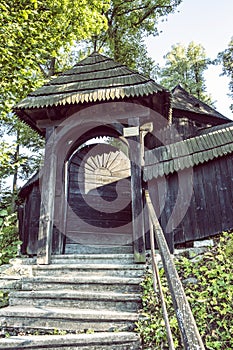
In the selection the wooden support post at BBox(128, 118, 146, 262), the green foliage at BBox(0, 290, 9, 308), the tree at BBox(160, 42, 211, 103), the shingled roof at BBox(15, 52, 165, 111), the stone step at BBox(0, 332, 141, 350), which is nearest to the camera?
the stone step at BBox(0, 332, 141, 350)

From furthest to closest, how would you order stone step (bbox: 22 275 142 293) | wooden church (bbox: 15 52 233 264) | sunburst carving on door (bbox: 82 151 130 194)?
sunburst carving on door (bbox: 82 151 130 194) < wooden church (bbox: 15 52 233 264) < stone step (bbox: 22 275 142 293)

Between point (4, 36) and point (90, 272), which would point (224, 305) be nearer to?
point (90, 272)

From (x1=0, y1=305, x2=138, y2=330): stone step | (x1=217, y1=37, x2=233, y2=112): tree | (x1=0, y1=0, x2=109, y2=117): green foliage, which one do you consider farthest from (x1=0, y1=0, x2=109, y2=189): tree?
(x1=217, y1=37, x2=233, y2=112): tree

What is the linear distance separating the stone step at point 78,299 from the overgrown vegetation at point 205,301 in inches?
8.5

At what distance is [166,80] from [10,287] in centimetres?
2053

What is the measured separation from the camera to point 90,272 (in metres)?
4.24

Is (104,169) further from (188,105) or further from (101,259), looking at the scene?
(188,105)

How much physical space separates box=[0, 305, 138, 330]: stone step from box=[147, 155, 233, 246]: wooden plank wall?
1.81 metres

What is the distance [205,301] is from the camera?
3.21 m

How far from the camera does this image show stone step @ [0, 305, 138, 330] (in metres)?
3.12

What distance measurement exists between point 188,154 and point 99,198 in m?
3.00

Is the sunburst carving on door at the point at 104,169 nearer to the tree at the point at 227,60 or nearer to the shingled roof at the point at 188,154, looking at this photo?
the shingled roof at the point at 188,154

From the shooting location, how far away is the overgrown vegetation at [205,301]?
9.18 ft

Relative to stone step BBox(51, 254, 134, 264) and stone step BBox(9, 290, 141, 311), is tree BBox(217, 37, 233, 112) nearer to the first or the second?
stone step BBox(51, 254, 134, 264)
